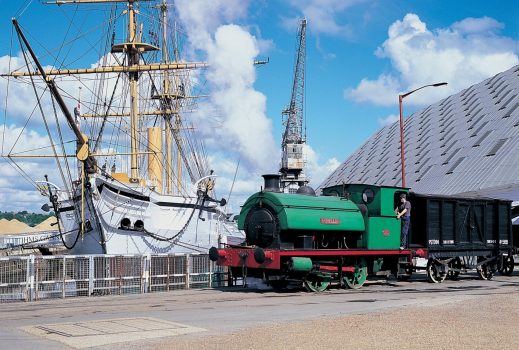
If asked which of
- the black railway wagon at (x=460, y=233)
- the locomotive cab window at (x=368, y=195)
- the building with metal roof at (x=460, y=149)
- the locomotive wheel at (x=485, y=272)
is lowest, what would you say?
the locomotive wheel at (x=485, y=272)

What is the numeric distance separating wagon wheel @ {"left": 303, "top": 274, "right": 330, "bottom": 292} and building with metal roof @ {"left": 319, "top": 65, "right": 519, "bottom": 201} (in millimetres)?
21717

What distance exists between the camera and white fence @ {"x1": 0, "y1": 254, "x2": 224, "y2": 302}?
1803 cm

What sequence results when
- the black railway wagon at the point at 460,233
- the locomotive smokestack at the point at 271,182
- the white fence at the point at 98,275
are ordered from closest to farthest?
the white fence at the point at 98,275
the locomotive smokestack at the point at 271,182
the black railway wagon at the point at 460,233

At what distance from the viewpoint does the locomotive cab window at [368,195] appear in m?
20.8

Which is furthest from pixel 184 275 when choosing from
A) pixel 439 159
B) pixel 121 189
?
pixel 439 159

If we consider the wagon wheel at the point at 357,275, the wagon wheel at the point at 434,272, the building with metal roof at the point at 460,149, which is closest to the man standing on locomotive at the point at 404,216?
the wagon wheel at the point at 434,272

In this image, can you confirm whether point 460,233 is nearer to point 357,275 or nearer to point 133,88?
point 357,275

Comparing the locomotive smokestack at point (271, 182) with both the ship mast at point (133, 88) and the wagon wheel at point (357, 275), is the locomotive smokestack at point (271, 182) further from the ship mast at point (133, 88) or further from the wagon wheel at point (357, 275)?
the ship mast at point (133, 88)

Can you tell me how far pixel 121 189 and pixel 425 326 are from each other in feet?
86.4

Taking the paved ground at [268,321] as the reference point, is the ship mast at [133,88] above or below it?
above

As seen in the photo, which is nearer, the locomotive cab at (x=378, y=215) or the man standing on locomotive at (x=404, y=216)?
the locomotive cab at (x=378, y=215)

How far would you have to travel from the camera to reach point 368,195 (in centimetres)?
2091

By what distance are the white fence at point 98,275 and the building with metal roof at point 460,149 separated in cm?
2316

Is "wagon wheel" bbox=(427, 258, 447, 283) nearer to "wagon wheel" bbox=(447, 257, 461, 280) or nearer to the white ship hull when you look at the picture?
"wagon wheel" bbox=(447, 257, 461, 280)
